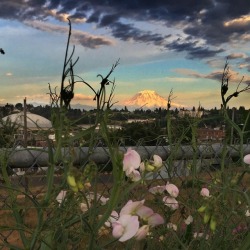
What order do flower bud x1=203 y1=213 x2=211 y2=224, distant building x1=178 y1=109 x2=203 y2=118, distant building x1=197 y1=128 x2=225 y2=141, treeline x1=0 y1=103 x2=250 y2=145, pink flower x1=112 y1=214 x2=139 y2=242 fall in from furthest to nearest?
distant building x1=197 y1=128 x2=225 y2=141, distant building x1=178 y1=109 x2=203 y2=118, treeline x1=0 y1=103 x2=250 y2=145, flower bud x1=203 y1=213 x2=211 y2=224, pink flower x1=112 y1=214 x2=139 y2=242

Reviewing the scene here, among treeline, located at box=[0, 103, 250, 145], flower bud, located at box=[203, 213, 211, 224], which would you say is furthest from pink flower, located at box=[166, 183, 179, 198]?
flower bud, located at box=[203, 213, 211, 224]

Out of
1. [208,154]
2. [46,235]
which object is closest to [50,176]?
[46,235]

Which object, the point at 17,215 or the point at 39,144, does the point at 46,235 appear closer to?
the point at 17,215

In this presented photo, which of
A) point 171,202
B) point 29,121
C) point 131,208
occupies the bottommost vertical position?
point 171,202

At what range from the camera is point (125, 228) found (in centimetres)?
100

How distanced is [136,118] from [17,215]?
58 centimetres

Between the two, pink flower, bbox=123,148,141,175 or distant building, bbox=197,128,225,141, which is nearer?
pink flower, bbox=123,148,141,175

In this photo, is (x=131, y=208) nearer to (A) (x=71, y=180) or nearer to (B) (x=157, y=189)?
(A) (x=71, y=180)

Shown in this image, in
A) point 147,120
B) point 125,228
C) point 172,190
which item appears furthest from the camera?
point 147,120

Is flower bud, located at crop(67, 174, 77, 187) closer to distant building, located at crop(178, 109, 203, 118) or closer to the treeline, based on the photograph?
the treeline

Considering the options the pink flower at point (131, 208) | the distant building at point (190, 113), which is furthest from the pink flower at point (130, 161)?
the distant building at point (190, 113)

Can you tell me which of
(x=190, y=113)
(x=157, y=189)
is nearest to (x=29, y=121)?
(x=157, y=189)

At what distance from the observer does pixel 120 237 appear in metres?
0.99

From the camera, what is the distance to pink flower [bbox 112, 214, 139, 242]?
980 millimetres
